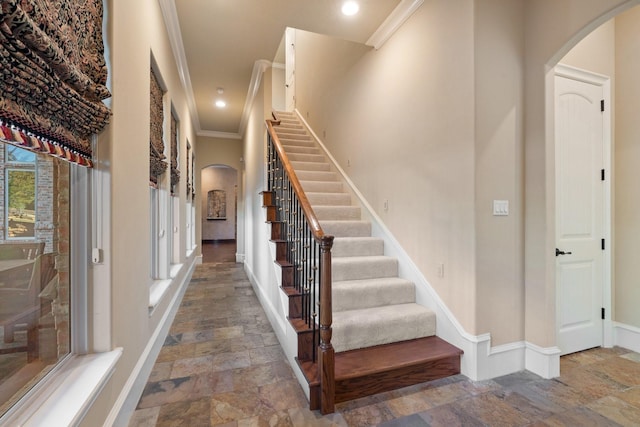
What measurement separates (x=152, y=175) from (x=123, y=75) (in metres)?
1.26

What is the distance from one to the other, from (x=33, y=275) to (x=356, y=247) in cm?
257

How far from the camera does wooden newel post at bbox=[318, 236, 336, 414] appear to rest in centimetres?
191

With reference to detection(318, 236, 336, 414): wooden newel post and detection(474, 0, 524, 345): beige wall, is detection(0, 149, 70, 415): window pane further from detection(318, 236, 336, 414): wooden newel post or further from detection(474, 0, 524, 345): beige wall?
detection(474, 0, 524, 345): beige wall

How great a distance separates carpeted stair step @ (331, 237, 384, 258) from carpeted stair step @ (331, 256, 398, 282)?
0.38 ft

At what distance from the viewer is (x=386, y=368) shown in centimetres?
212

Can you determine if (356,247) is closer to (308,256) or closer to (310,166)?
(308,256)

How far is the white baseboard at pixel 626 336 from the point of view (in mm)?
2758

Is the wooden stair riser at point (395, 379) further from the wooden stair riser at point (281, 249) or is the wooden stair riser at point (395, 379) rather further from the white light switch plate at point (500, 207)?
the wooden stair riser at point (281, 249)

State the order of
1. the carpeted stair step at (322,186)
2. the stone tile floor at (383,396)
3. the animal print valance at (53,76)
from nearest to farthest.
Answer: the animal print valance at (53,76), the stone tile floor at (383,396), the carpeted stair step at (322,186)

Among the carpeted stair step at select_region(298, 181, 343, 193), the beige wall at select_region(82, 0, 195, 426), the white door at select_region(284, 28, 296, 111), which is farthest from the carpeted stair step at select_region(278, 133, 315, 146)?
the beige wall at select_region(82, 0, 195, 426)

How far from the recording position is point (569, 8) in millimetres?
2145

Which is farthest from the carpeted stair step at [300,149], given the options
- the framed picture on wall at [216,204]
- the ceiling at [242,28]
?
the framed picture on wall at [216,204]

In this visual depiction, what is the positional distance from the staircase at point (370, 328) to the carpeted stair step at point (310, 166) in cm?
122

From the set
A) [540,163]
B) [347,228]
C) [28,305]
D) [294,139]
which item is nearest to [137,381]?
[28,305]
